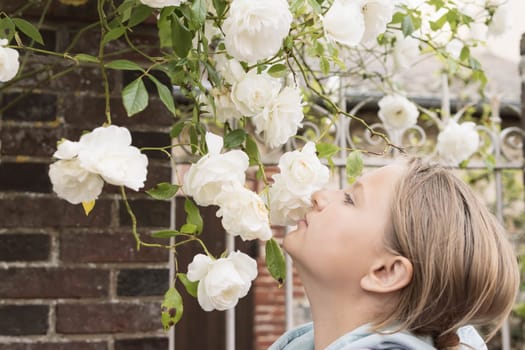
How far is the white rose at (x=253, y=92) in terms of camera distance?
1.48 m

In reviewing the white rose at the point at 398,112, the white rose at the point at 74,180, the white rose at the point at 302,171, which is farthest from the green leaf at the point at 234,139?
the white rose at the point at 398,112

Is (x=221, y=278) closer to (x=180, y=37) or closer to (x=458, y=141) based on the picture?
(x=180, y=37)

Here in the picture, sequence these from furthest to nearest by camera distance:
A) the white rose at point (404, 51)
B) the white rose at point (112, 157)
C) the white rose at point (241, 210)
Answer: the white rose at point (404, 51) < the white rose at point (241, 210) < the white rose at point (112, 157)

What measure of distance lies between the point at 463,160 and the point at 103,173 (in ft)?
5.14

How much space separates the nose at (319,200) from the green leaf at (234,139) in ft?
0.62

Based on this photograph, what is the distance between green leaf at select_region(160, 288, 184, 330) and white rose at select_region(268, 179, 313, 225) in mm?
244

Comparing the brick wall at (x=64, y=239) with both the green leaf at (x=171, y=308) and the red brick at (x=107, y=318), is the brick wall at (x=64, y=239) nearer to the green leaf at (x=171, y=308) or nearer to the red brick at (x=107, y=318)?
the red brick at (x=107, y=318)

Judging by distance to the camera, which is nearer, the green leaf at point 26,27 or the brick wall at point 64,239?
the green leaf at point 26,27

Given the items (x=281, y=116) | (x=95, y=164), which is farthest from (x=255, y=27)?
(x=95, y=164)

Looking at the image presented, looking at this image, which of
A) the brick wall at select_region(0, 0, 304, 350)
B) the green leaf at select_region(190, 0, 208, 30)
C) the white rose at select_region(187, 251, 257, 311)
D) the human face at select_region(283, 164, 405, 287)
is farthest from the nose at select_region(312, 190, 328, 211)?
the brick wall at select_region(0, 0, 304, 350)

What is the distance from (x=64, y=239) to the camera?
6.57 feet

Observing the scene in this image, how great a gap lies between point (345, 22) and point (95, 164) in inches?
20.2

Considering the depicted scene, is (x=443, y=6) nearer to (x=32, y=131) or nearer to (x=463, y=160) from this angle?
(x=463, y=160)

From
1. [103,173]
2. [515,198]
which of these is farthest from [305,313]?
[103,173]
